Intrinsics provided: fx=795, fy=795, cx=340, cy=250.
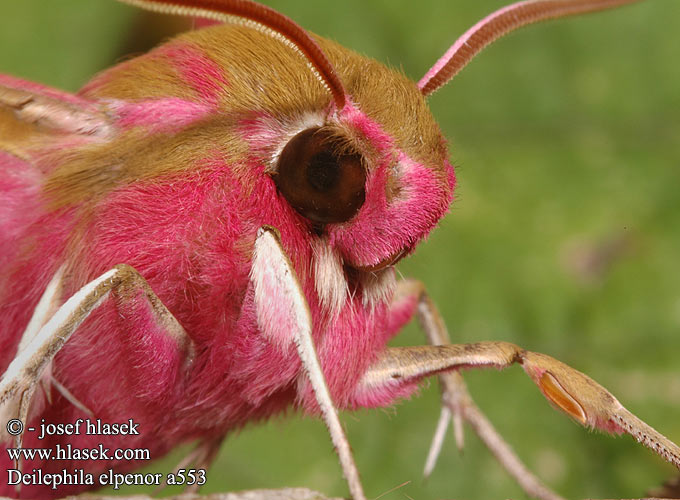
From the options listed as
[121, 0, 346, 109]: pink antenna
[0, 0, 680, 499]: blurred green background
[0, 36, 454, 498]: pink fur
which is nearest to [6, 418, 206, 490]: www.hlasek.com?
[0, 36, 454, 498]: pink fur

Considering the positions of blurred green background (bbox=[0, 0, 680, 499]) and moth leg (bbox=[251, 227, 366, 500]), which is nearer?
moth leg (bbox=[251, 227, 366, 500])

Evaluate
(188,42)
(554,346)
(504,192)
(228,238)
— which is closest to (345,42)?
(504,192)

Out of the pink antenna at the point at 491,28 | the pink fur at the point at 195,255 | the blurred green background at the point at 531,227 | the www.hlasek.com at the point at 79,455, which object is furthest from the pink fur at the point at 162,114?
the blurred green background at the point at 531,227

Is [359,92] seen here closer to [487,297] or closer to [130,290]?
[130,290]

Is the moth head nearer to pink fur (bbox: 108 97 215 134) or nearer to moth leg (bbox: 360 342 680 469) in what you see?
pink fur (bbox: 108 97 215 134)

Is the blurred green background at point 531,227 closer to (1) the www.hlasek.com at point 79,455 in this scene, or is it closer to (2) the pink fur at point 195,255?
(1) the www.hlasek.com at point 79,455

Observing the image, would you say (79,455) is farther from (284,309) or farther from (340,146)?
(340,146)
